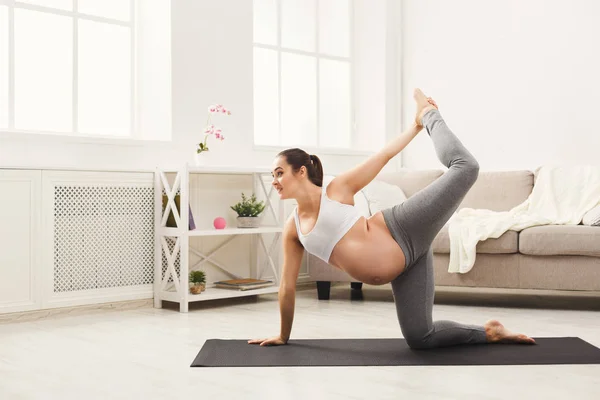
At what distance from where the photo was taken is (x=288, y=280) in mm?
2992

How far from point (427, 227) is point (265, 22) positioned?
10.3 feet

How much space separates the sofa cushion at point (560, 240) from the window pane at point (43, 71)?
2.78m

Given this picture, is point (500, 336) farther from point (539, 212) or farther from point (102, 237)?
point (102, 237)

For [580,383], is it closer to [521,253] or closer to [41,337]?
[521,253]

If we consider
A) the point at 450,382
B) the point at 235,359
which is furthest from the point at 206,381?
the point at 450,382

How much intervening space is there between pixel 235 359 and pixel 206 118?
2.37m

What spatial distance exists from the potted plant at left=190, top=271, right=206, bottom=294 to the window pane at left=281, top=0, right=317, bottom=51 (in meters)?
2.06

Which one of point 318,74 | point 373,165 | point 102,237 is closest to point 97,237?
point 102,237

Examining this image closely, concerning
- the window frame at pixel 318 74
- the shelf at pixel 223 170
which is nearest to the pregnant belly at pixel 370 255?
the shelf at pixel 223 170

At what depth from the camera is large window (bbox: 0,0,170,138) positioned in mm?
4281

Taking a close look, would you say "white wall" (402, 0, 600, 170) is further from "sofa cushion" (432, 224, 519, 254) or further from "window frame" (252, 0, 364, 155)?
"sofa cushion" (432, 224, 519, 254)

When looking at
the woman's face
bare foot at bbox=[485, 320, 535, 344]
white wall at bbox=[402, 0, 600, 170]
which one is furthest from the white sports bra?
white wall at bbox=[402, 0, 600, 170]

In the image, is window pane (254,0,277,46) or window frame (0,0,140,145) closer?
window frame (0,0,140,145)

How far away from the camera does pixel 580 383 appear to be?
247cm
